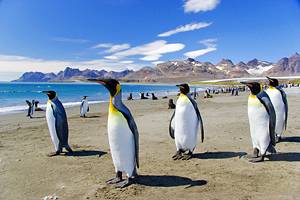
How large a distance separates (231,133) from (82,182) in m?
6.05

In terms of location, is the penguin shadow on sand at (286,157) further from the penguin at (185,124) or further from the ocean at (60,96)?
the ocean at (60,96)

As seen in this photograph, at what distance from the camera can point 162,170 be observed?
6566 mm

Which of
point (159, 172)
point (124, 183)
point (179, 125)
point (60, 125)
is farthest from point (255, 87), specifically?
point (60, 125)

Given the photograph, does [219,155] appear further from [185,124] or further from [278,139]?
[278,139]

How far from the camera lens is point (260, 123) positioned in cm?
697

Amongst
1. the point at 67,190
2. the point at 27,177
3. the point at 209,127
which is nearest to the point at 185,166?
the point at 67,190

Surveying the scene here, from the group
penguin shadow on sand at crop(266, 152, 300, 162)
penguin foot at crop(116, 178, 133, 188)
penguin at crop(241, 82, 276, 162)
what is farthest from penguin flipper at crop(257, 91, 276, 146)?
penguin foot at crop(116, 178, 133, 188)

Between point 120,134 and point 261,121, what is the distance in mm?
3218

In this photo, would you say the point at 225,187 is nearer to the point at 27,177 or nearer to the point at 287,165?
the point at 287,165

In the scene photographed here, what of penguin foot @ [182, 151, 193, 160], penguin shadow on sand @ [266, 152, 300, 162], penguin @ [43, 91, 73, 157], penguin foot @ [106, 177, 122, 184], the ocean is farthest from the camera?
the ocean

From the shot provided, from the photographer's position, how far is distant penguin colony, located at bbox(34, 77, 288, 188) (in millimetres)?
5672

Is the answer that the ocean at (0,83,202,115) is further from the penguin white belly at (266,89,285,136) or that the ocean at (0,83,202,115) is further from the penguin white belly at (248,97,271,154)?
the penguin white belly at (248,97,271,154)

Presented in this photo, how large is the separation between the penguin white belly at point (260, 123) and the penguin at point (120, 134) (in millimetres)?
2861

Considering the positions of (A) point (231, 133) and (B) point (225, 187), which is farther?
(A) point (231, 133)
